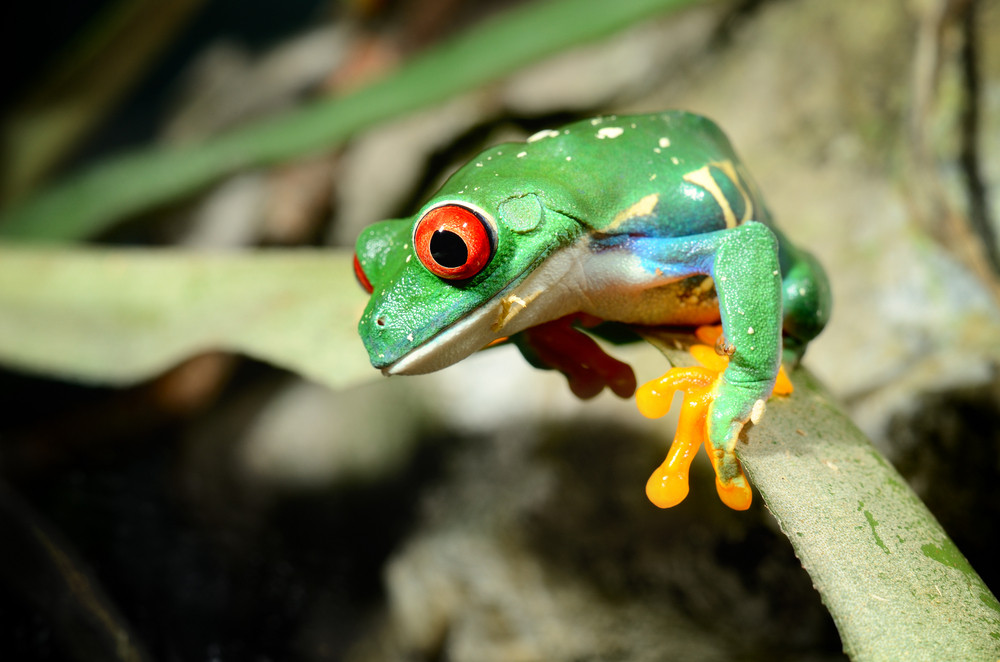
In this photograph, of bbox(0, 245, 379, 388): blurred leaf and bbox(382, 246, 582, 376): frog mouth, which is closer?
bbox(382, 246, 582, 376): frog mouth

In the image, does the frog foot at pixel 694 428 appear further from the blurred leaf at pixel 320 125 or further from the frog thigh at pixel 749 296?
the blurred leaf at pixel 320 125

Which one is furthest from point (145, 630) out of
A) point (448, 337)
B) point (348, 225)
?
point (348, 225)

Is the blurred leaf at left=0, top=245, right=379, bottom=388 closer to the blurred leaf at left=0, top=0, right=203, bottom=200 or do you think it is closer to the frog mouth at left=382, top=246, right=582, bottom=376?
the frog mouth at left=382, top=246, right=582, bottom=376

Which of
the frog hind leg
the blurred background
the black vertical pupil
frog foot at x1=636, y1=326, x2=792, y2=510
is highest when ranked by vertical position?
the black vertical pupil

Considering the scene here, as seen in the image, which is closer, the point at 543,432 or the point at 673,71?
the point at 543,432

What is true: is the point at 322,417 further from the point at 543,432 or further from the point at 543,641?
the point at 543,641

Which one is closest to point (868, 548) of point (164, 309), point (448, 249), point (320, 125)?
point (448, 249)

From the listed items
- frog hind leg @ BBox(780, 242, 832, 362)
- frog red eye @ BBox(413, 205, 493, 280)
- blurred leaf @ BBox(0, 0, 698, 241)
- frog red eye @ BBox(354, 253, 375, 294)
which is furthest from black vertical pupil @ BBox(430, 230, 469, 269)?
blurred leaf @ BBox(0, 0, 698, 241)

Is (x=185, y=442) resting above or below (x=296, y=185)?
below

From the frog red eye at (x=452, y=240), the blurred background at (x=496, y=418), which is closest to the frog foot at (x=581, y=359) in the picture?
the blurred background at (x=496, y=418)
